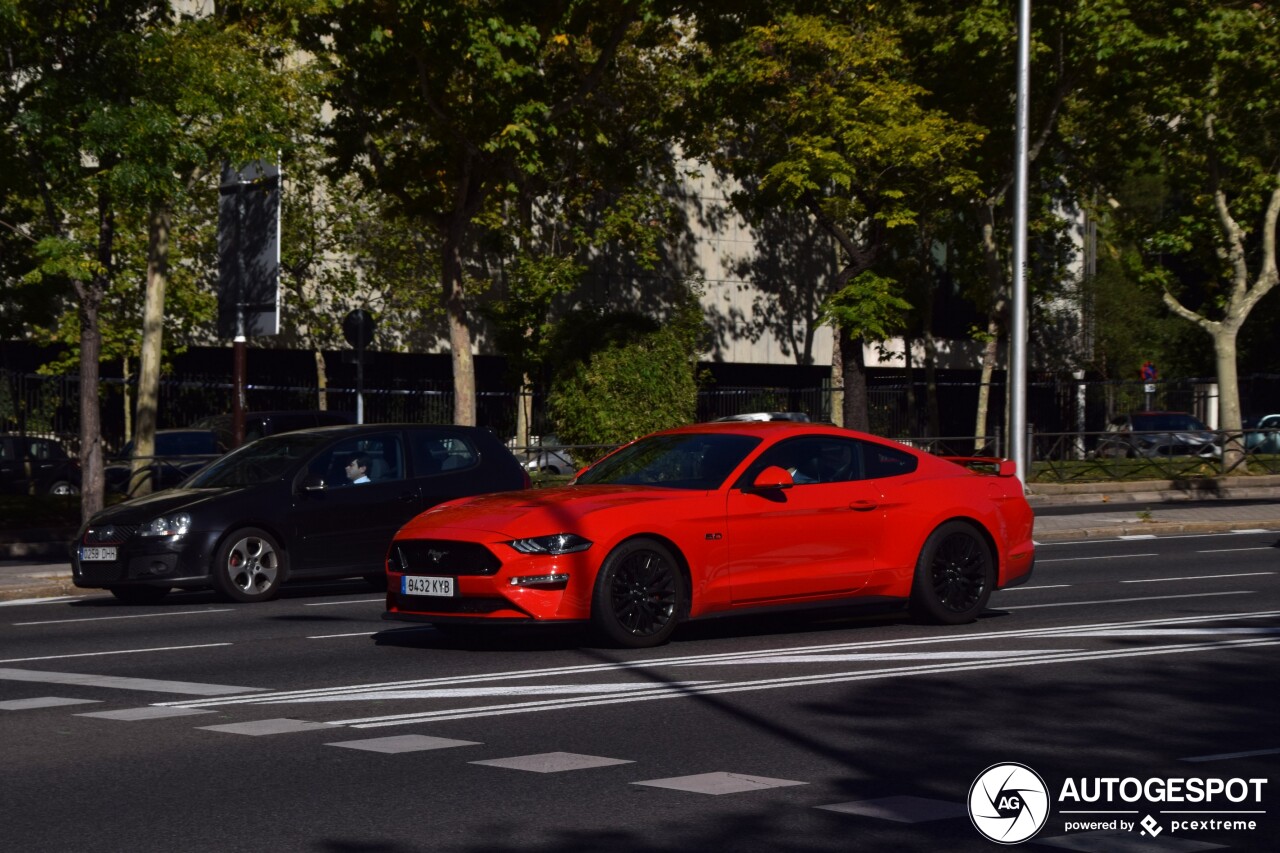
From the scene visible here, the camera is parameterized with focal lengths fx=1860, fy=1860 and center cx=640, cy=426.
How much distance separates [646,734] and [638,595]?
3.31 meters

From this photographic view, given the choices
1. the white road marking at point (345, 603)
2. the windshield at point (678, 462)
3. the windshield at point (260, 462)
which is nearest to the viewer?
the windshield at point (678, 462)

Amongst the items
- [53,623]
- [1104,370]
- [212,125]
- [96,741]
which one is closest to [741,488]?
[96,741]

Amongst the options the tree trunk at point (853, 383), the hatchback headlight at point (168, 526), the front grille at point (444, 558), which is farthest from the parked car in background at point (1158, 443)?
the front grille at point (444, 558)

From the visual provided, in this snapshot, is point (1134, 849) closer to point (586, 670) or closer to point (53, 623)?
point (586, 670)

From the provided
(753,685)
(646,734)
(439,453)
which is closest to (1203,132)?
(439,453)

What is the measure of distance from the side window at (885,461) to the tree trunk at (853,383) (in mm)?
27470

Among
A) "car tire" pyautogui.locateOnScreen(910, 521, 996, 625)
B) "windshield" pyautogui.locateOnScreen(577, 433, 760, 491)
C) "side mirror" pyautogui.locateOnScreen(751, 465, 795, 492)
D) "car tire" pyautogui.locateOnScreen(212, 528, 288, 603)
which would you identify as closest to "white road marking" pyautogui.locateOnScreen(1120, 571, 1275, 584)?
"car tire" pyautogui.locateOnScreen(910, 521, 996, 625)

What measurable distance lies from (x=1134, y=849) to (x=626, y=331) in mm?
29183

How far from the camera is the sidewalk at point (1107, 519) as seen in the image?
1906 cm

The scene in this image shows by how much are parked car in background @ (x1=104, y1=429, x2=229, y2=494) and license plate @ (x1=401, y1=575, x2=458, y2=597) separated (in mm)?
9586

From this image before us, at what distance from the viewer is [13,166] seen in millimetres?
21391

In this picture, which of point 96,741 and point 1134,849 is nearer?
point 1134,849

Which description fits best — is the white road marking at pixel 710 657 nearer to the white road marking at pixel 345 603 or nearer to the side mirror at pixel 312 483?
the white road marking at pixel 345 603

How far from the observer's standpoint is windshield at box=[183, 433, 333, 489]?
17.1 m
